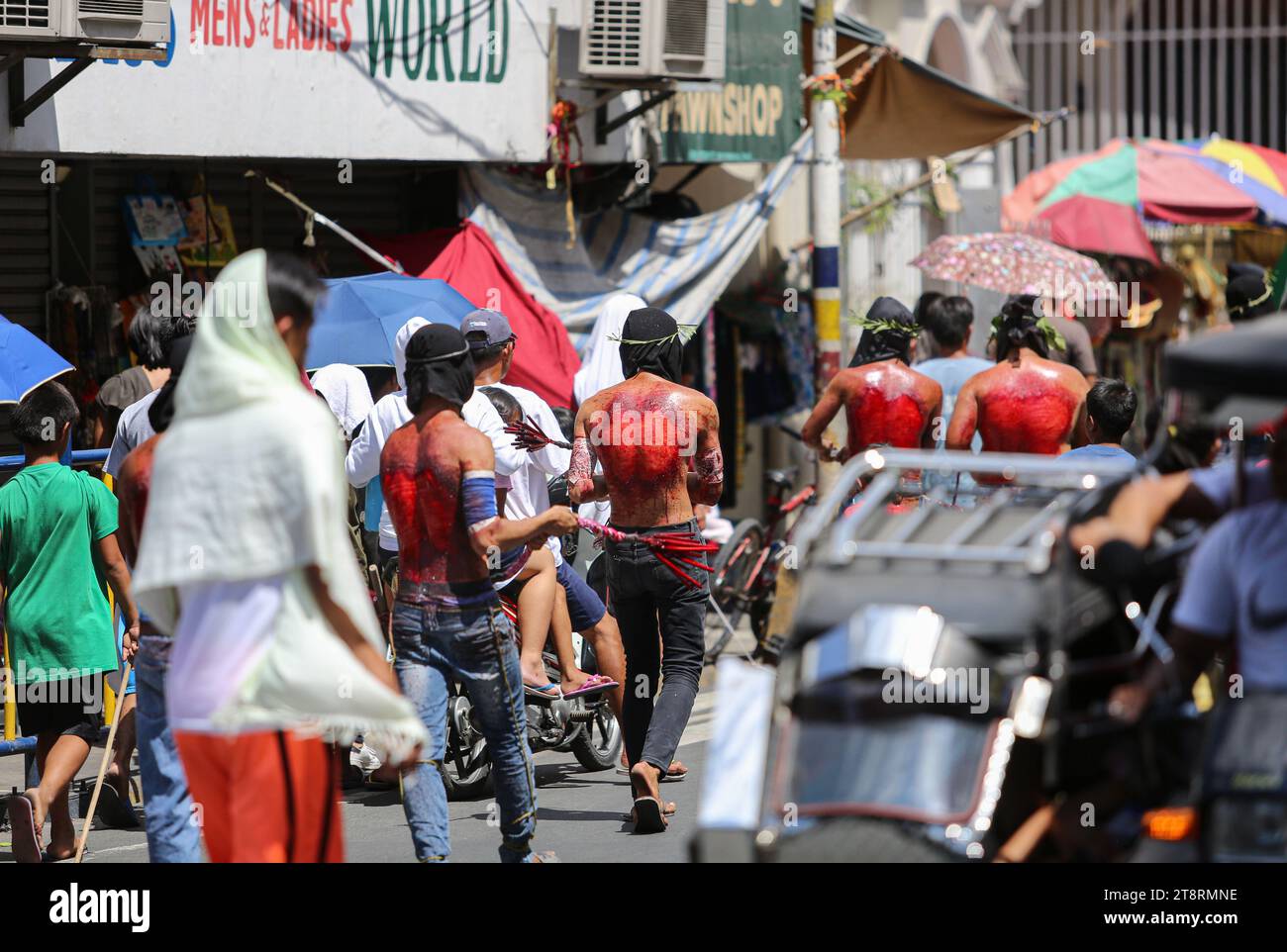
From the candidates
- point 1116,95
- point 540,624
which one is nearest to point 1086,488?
point 540,624

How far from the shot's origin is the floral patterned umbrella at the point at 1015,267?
12406 mm

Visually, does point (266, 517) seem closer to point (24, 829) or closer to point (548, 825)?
point (24, 829)

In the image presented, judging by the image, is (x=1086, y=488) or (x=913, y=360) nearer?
(x=1086, y=488)

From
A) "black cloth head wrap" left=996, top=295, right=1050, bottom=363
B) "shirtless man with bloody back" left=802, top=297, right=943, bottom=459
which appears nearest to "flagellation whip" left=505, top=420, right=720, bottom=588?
"shirtless man with bloody back" left=802, top=297, right=943, bottom=459

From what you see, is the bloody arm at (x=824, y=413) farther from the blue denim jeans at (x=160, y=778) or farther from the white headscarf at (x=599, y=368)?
the blue denim jeans at (x=160, y=778)

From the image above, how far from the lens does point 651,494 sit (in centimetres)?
750

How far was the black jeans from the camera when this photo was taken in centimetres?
747

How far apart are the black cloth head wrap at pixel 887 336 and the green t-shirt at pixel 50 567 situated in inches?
138

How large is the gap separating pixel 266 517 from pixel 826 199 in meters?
8.18

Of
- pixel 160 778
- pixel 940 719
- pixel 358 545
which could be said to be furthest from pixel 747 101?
pixel 940 719

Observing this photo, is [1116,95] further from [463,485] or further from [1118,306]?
[463,485]

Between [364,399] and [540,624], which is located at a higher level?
[364,399]
